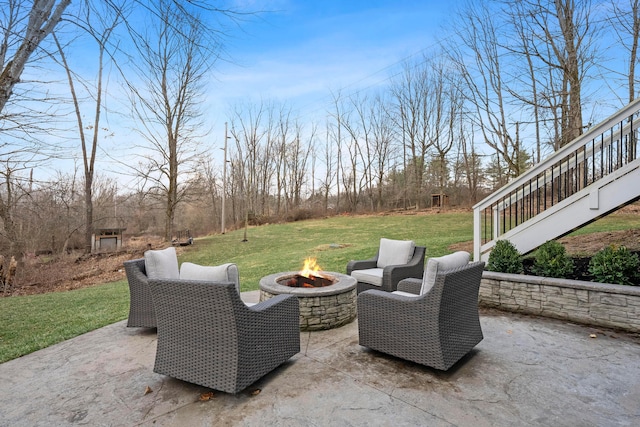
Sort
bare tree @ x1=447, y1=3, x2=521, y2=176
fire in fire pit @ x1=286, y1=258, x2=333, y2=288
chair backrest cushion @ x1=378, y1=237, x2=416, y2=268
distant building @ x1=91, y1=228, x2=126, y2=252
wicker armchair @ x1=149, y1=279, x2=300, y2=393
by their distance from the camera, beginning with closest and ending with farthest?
wicker armchair @ x1=149, y1=279, x2=300, y2=393 < fire in fire pit @ x1=286, y1=258, x2=333, y2=288 < chair backrest cushion @ x1=378, y1=237, x2=416, y2=268 < bare tree @ x1=447, y1=3, x2=521, y2=176 < distant building @ x1=91, y1=228, x2=126, y2=252

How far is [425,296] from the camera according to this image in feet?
8.36

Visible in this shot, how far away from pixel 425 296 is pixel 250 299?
2930mm

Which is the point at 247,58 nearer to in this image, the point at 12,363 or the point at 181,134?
the point at 12,363

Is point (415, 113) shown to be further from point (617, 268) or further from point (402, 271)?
point (617, 268)

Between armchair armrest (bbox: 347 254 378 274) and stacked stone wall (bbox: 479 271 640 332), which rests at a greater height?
armchair armrest (bbox: 347 254 378 274)

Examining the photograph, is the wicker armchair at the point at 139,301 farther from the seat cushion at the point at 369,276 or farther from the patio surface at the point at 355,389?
the seat cushion at the point at 369,276

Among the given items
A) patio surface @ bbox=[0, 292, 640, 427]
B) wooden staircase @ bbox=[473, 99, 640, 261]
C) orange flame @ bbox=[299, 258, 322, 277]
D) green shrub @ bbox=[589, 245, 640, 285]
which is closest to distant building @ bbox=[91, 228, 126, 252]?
patio surface @ bbox=[0, 292, 640, 427]

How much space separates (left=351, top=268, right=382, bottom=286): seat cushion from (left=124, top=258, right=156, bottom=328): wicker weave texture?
8.44 ft

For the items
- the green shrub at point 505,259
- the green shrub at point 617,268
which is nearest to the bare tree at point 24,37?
the green shrub at point 505,259

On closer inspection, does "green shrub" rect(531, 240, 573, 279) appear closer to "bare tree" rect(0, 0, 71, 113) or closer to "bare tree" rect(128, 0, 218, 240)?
"bare tree" rect(0, 0, 71, 113)

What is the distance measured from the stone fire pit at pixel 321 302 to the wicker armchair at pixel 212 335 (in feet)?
3.06

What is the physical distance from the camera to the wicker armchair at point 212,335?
2174mm

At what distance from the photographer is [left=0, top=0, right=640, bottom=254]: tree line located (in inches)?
93.1

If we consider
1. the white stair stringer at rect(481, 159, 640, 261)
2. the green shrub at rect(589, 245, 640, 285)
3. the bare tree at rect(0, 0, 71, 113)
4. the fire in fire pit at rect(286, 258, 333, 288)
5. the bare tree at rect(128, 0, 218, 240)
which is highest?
the bare tree at rect(128, 0, 218, 240)
